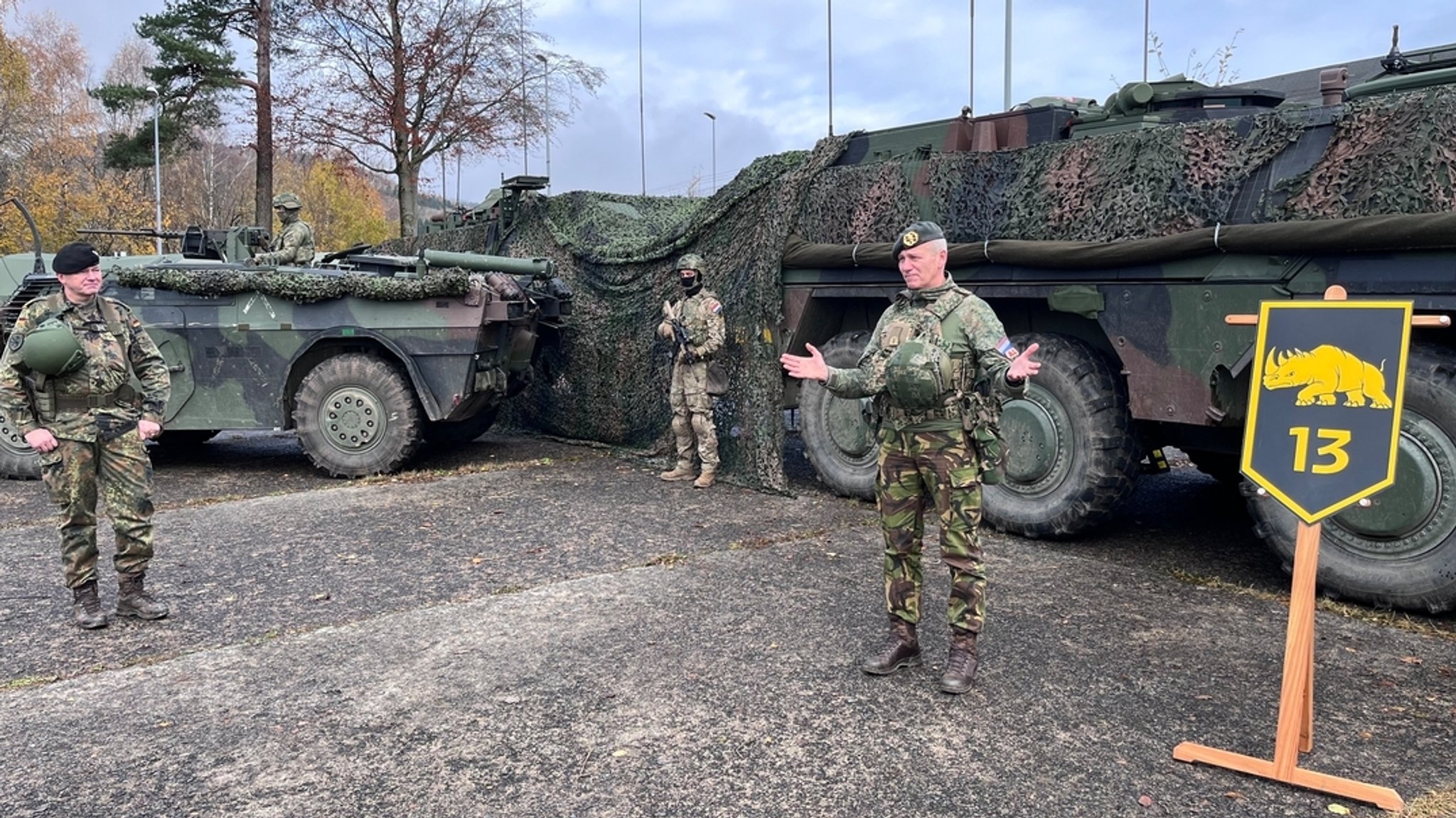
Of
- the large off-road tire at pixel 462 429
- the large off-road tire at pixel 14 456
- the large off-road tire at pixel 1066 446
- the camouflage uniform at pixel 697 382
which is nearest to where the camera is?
the large off-road tire at pixel 1066 446

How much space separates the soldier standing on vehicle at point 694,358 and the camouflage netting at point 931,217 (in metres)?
0.17

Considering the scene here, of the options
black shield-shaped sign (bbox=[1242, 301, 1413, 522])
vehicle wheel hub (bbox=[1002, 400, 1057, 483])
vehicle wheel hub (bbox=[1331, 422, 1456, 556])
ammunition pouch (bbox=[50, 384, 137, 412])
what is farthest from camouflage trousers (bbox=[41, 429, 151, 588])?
vehicle wheel hub (bbox=[1331, 422, 1456, 556])

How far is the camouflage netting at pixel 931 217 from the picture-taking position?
4.74m

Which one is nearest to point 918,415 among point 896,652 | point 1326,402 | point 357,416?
point 896,652

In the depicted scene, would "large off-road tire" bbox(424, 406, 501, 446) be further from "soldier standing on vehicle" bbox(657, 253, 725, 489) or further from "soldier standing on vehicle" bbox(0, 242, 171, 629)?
"soldier standing on vehicle" bbox(0, 242, 171, 629)

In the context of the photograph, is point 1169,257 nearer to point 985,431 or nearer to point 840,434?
point 985,431

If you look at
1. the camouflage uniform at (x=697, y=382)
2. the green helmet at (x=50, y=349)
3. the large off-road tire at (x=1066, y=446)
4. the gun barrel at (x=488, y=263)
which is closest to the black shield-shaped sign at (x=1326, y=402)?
the large off-road tire at (x=1066, y=446)

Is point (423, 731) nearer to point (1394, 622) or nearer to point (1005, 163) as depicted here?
point (1394, 622)

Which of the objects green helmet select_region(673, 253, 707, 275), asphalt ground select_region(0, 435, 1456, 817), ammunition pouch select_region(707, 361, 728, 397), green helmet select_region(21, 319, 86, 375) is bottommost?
asphalt ground select_region(0, 435, 1456, 817)

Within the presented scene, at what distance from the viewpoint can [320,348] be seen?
27.8 feet

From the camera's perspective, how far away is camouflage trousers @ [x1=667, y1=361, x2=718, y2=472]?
803 cm

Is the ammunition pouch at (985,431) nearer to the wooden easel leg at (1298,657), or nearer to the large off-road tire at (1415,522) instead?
the wooden easel leg at (1298,657)

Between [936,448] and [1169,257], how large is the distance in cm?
219

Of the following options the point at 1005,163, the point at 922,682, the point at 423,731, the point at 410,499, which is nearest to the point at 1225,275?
the point at 1005,163
